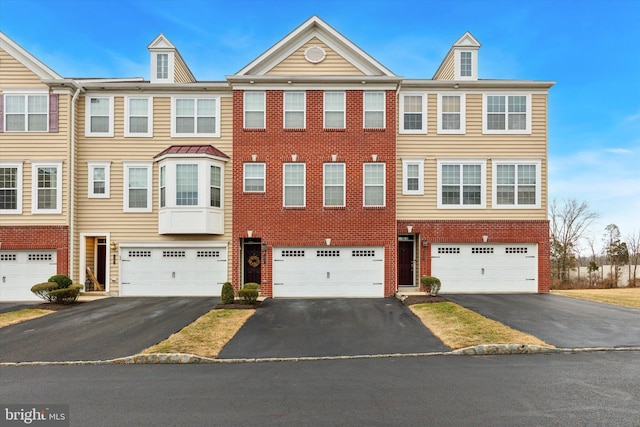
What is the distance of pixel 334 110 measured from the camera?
61.7 feet

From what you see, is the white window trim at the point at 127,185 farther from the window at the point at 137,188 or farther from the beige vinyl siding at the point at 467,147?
the beige vinyl siding at the point at 467,147

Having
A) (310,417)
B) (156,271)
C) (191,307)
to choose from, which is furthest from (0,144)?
(310,417)

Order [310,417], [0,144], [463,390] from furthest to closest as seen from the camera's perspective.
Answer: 1. [0,144]
2. [463,390]
3. [310,417]

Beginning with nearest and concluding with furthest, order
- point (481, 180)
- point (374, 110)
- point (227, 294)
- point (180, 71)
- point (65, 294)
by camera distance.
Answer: point (227, 294)
point (65, 294)
point (374, 110)
point (481, 180)
point (180, 71)

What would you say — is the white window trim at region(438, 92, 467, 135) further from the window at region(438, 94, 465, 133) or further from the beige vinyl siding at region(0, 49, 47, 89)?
the beige vinyl siding at region(0, 49, 47, 89)

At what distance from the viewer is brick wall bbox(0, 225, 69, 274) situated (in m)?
18.1

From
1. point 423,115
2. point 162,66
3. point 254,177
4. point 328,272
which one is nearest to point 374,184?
point 423,115

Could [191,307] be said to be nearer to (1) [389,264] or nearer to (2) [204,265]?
(2) [204,265]

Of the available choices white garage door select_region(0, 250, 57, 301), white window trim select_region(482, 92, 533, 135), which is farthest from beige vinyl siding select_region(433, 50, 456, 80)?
white garage door select_region(0, 250, 57, 301)

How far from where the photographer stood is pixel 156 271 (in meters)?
18.8

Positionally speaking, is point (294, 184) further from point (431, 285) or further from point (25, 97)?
point (25, 97)

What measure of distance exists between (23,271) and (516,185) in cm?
2149

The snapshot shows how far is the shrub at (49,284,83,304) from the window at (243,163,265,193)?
7596mm

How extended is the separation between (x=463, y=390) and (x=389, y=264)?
1167 centimetres
